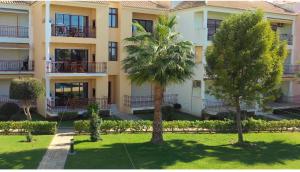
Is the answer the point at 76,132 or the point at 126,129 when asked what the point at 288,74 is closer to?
the point at 126,129

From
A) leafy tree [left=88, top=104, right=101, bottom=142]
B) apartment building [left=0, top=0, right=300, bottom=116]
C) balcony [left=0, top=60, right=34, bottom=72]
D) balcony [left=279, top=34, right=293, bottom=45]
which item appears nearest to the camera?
leafy tree [left=88, top=104, right=101, bottom=142]

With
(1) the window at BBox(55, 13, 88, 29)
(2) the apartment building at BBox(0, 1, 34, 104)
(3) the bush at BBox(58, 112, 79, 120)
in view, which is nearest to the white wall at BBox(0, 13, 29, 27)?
(2) the apartment building at BBox(0, 1, 34, 104)

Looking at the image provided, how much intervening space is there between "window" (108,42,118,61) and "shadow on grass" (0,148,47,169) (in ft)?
47.3

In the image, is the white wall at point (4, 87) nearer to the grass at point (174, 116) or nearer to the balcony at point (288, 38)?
the grass at point (174, 116)

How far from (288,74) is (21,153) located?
88.5 ft

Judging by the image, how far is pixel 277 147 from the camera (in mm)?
21406

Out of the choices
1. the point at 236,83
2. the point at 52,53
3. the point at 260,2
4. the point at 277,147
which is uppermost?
the point at 260,2

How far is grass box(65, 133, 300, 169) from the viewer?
1700 cm

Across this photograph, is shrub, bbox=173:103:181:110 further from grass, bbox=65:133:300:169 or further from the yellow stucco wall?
grass, bbox=65:133:300:169

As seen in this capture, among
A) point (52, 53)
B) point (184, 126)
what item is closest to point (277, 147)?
point (184, 126)

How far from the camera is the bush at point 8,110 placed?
89.1 ft

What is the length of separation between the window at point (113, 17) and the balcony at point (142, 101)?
238 inches

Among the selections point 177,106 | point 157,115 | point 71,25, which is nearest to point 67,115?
point 71,25

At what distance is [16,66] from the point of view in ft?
103
